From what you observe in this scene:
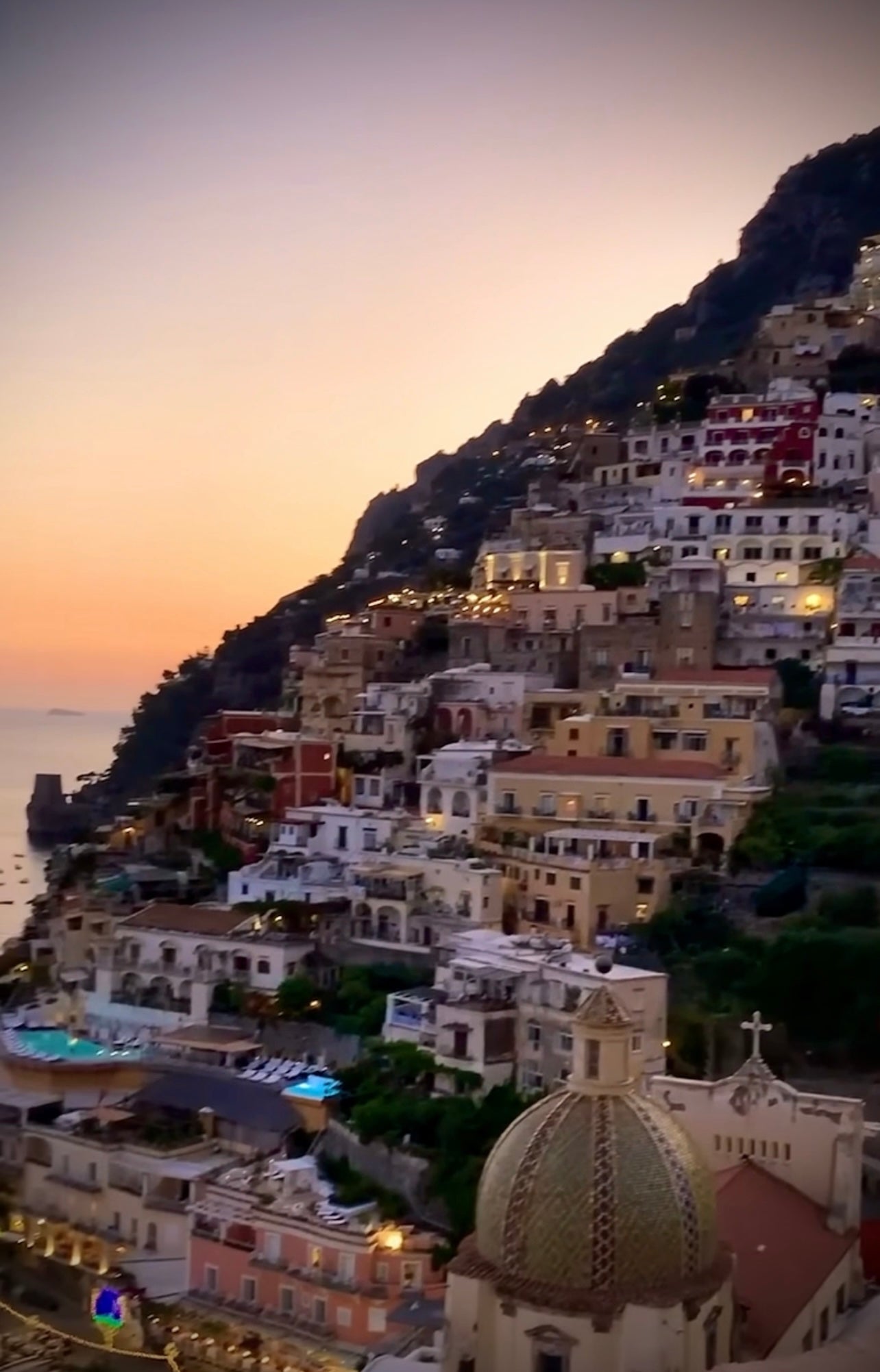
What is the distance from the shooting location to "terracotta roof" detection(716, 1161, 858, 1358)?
7.99m

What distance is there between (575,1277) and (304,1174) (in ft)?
14.2


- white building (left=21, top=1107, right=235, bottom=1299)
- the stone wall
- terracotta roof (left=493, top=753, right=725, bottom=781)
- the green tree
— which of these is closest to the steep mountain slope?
terracotta roof (left=493, top=753, right=725, bottom=781)

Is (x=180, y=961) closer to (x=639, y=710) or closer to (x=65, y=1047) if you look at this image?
(x=65, y=1047)

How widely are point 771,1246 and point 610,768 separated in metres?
7.53

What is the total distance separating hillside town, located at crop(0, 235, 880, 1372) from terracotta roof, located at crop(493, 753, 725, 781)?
5 cm

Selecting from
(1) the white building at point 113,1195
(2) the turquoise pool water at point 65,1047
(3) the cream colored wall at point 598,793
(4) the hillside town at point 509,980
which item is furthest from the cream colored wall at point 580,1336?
(3) the cream colored wall at point 598,793

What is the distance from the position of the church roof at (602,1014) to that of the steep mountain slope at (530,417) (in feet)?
66.9

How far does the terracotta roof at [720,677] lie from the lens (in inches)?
665

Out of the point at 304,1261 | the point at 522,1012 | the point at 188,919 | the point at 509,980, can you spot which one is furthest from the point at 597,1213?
the point at 188,919

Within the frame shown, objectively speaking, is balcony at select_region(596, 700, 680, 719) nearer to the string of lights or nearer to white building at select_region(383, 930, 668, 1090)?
white building at select_region(383, 930, 668, 1090)

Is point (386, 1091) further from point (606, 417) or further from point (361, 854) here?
point (606, 417)

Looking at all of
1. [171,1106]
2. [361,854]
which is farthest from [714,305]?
[171,1106]

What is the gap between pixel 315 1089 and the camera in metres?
12.7

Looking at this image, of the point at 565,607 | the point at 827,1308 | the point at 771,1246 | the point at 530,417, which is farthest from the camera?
the point at 530,417
